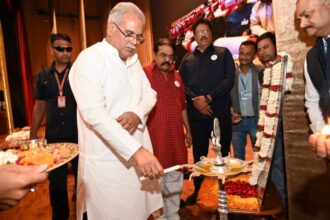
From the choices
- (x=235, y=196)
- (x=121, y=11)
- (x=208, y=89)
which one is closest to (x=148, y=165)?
(x=235, y=196)

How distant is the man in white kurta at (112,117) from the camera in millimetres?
1490

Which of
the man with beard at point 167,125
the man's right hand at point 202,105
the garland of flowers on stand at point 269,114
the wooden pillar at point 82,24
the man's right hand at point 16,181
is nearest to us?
the man's right hand at point 16,181

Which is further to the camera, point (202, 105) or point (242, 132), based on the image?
point (242, 132)

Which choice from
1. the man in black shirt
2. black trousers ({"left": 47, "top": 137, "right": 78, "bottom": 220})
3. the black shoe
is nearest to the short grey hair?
the man in black shirt

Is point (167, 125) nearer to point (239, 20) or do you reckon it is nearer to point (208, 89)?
point (208, 89)

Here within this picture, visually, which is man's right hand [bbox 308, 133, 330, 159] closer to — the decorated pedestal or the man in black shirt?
the decorated pedestal

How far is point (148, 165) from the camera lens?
1320 mm

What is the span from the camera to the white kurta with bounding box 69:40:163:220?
149cm

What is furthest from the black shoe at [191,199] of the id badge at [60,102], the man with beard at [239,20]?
the man with beard at [239,20]

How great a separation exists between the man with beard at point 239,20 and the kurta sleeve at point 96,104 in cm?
374

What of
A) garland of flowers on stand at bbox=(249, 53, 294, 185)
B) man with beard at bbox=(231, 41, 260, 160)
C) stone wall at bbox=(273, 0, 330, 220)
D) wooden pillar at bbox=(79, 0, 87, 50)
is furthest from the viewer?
wooden pillar at bbox=(79, 0, 87, 50)

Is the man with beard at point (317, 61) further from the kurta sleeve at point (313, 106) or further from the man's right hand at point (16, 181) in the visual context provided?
the man's right hand at point (16, 181)

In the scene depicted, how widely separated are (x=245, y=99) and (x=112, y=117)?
1.78m

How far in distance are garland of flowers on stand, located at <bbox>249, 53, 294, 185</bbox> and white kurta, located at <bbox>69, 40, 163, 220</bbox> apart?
0.63m
